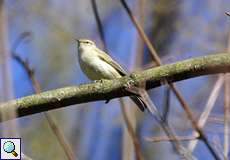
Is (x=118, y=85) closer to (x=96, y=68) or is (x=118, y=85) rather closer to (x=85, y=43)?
(x=96, y=68)

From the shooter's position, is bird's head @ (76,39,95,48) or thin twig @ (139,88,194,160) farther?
bird's head @ (76,39,95,48)

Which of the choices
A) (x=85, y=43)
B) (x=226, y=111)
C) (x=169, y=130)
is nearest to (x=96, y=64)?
(x=85, y=43)

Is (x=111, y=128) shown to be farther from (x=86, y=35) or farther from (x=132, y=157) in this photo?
(x=132, y=157)

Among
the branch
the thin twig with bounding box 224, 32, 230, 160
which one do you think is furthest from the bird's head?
the thin twig with bounding box 224, 32, 230, 160

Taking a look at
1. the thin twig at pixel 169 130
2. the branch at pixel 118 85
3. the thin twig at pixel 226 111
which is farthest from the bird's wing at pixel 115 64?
the thin twig at pixel 169 130

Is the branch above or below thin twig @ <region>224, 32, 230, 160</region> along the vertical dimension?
above

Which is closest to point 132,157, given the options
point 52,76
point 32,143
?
point 32,143

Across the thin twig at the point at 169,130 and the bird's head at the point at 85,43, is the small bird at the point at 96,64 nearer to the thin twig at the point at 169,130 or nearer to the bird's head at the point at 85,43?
the bird's head at the point at 85,43

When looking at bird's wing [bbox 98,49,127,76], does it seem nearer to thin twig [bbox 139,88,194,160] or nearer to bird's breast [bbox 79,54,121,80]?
bird's breast [bbox 79,54,121,80]
